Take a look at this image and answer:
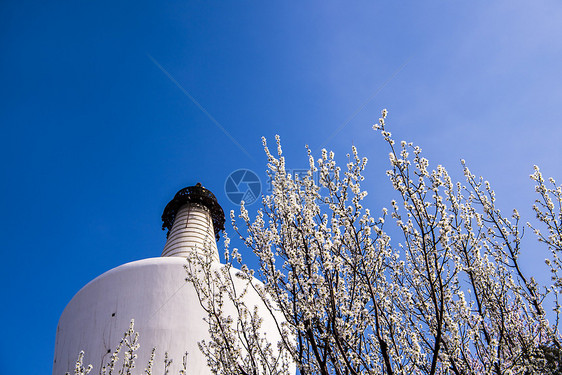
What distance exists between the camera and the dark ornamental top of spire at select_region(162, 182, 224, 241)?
18578 millimetres

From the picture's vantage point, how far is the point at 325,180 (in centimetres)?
489

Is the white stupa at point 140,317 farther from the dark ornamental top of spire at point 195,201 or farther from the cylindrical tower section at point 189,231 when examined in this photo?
the dark ornamental top of spire at point 195,201

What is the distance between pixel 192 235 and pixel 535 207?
1354 centimetres

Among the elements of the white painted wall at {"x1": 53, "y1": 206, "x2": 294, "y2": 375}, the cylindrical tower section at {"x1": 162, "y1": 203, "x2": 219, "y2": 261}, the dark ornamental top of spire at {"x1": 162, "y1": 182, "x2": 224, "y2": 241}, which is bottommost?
the white painted wall at {"x1": 53, "y1": 206, "x2": 294, "y2": 375}

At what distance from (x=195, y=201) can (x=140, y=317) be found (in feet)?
26.8

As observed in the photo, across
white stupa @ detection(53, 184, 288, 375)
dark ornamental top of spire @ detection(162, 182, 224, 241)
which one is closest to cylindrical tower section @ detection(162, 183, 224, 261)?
dark ornamental top of spire @ detection(162, 182, 224, 241)

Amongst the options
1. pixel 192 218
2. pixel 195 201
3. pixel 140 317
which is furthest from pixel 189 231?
pixel 140 317

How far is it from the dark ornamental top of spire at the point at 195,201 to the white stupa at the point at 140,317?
6.30 meters

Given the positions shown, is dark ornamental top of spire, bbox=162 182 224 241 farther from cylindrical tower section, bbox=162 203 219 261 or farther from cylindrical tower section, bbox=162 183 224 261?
cylindrical tower section, bbox=162 203 219 261

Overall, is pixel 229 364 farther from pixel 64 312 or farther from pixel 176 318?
pixel 64 312

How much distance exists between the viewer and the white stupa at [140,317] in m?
10.3

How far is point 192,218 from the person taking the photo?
17719 millimetres

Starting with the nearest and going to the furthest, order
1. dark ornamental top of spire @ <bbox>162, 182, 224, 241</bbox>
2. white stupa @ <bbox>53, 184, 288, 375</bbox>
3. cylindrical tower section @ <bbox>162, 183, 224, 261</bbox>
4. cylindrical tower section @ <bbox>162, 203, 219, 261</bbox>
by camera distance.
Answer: white stupa @ <bbox>53, 184, 288, 375</bbox>
cylindrical tower section @ <bbox>162, 203, 219, 261</bbox>
cylindrical tower section @ <bbox>162, 183, 224, 261</bbox>
dark ornamental top of spire @ <bbox>162, 182, 224, 241</bbox>

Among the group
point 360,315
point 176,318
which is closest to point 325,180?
point 360,315
